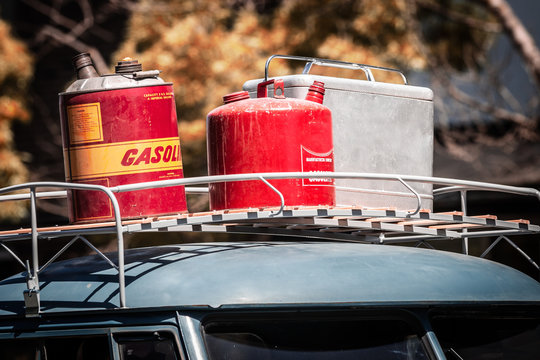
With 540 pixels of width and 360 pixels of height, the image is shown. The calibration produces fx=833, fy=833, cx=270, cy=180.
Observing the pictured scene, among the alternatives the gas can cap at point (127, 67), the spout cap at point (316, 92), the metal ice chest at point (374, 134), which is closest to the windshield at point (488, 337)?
the metal ice chest at point (374, 134)

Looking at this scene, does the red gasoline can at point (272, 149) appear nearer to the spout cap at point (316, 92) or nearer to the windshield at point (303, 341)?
the spout cap at point (316, 92)

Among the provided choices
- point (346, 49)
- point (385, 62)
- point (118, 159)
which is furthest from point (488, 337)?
point (385, 62)

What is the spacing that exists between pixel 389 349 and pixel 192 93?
6.17 m

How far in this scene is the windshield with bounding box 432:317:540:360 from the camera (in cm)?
282

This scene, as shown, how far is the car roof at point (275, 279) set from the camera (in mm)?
2656

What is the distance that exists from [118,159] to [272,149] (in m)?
0.57

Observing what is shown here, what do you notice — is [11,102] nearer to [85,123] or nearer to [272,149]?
[85,123]

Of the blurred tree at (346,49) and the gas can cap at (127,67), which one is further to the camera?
the blurred tree at (346,49)

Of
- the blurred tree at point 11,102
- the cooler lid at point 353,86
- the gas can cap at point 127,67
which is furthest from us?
the blurred tree at point 11,102

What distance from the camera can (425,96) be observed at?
3805mm

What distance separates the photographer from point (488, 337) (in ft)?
9.75

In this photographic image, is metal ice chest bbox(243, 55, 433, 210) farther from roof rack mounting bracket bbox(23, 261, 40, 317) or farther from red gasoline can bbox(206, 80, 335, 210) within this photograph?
roof rack mounting bracket bbox(23, 261, 40, 317)

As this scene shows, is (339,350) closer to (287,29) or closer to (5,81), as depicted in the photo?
(287,29)

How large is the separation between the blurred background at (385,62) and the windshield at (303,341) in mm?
5563
